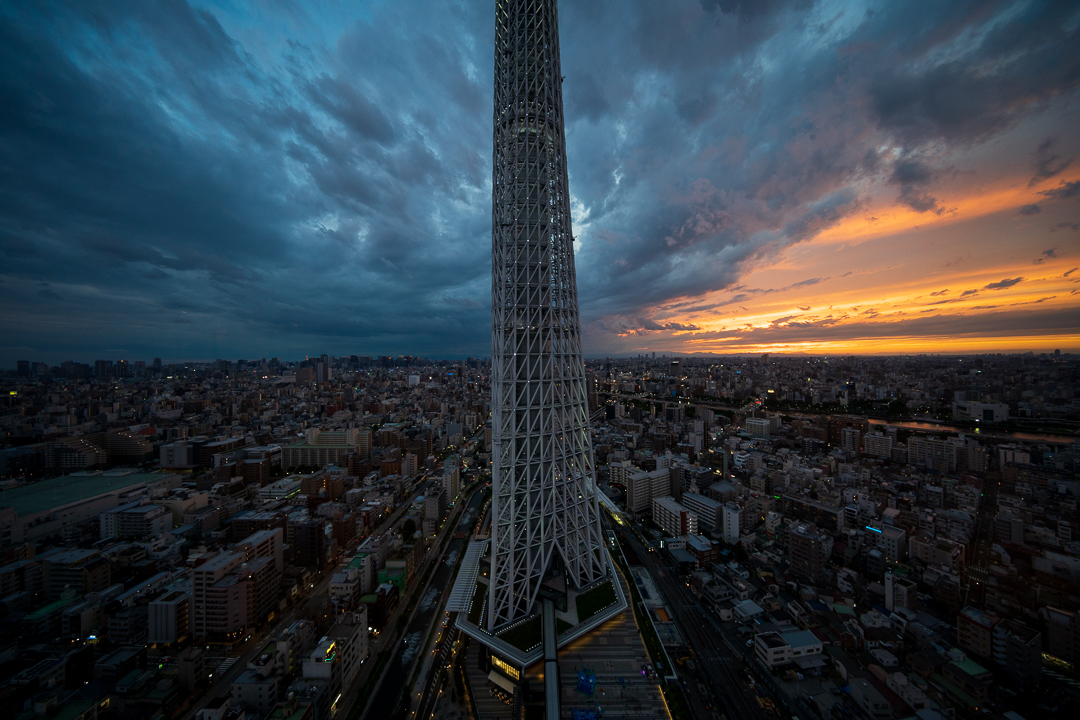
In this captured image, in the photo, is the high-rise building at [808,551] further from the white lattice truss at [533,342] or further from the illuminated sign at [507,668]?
the illuminated sign at [507,668]

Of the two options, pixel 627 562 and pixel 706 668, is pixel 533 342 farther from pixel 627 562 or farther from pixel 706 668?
pixel 627 562

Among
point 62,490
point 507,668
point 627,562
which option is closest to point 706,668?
point 627,562

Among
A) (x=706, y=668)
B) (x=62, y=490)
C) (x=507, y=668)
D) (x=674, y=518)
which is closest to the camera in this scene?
(x=507, y=668)

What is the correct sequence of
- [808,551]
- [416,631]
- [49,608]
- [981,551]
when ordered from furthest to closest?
[808,551]
[981,551]
[416,631]
[49,608]

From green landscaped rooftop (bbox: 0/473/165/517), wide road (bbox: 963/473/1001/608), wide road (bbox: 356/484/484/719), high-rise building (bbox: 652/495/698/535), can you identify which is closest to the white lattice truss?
Result: wide road (bbox: 356/484/484/719)

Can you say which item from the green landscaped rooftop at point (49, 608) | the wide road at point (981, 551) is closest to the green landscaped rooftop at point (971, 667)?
the wide road at point (981, 551)

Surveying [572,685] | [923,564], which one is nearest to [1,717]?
[572,685]

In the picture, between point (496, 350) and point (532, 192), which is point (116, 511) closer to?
point (496, 350)
